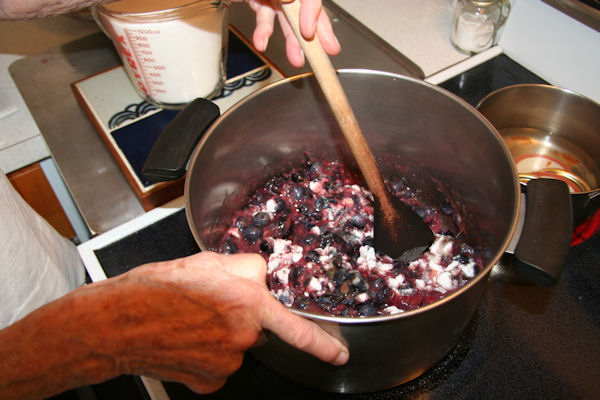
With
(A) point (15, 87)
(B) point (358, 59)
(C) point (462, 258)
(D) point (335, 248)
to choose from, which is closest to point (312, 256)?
(D) point (335, 248)

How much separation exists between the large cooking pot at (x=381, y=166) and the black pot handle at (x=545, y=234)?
0.08 feet

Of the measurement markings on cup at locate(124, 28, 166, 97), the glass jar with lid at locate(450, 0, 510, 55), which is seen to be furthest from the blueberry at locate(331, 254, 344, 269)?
the glass jar with lid at locate(450, 0, 510, 55)

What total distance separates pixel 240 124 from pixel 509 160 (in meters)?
0.47

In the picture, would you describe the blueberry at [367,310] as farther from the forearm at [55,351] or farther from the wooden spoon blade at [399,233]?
the forearm at [55,351]

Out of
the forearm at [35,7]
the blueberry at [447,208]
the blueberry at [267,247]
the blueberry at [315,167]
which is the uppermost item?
the forearm at [35,7]

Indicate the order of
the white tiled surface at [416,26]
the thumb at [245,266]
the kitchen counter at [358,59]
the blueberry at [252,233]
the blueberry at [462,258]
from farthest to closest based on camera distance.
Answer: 1. the white tiled surface at [416,26]
2. the kitchen counter at [358,59]
3. the blueberry at [252,233]
4. the blueberry at [462,258]
5. the thumb at [245,266]

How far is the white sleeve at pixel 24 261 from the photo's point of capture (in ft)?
2.89

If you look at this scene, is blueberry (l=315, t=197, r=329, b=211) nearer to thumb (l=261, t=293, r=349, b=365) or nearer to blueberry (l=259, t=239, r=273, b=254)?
blueberry (l=259, t=239, r=273, b=254)

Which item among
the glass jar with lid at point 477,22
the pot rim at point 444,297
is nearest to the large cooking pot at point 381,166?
the pot rim at point 444,297

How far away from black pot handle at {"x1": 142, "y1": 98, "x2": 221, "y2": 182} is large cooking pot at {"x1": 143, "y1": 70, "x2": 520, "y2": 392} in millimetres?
37

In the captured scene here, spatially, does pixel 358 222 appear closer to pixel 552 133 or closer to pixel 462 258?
pixel 462 258

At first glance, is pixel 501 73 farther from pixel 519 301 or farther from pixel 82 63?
pixel 82 63

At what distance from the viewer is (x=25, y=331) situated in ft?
1.80

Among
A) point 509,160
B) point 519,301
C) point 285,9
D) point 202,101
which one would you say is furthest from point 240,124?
point 519,301
